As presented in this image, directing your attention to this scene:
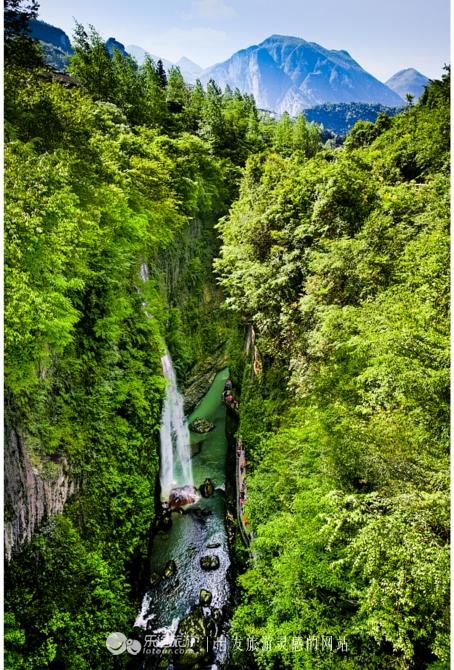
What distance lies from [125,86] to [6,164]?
28.8 m

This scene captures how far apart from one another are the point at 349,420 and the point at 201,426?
49.7ft

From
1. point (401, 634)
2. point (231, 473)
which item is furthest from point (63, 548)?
point (231, 473)

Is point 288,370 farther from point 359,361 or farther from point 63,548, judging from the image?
point 63,548

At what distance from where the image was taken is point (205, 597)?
1275 centimetres

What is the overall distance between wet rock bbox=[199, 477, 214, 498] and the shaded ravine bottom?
16cm

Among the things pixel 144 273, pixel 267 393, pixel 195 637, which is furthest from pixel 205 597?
pixel 144 273

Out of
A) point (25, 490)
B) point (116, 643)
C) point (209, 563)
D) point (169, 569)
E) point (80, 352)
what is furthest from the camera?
point (209, 563)

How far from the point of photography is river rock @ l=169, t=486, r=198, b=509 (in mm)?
16625

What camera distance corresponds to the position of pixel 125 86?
30.7 meters

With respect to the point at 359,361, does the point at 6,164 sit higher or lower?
higher

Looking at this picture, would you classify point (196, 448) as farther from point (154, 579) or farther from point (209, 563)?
point (154, 579)

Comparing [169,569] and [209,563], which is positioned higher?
[209,563]

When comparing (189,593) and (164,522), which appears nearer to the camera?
(189,593)

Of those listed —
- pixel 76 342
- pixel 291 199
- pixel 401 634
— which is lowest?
pixel 401 634
